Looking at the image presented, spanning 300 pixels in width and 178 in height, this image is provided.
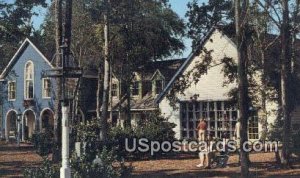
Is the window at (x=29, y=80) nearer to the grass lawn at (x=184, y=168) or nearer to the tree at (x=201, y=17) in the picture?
the grass lawn at (x=184, y=168)

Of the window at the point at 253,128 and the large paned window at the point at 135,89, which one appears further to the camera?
the large paned window at the point at 135,89

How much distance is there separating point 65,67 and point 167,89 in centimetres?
2390

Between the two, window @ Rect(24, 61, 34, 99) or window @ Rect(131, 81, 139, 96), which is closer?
window @ Rect(131, 81, 139, 96)

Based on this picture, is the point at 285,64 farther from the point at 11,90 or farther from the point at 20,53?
the point at 11,90

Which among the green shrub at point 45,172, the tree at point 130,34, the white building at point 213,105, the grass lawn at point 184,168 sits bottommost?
the grass lawn at point 184,168

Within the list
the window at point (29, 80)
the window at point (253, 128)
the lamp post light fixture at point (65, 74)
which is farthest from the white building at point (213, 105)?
the lamp post light fixture at point (65, 74)

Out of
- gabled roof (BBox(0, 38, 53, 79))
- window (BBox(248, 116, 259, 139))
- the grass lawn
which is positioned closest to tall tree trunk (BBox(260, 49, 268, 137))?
the grass lawn

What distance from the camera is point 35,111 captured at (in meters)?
46.8

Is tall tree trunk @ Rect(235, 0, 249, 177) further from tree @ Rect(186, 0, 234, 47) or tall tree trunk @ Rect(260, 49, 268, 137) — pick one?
tall tree trunk @ Rect(260, 49, 268, 137)

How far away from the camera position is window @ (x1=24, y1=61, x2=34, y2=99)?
47.3 metres

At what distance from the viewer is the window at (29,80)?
155 feet

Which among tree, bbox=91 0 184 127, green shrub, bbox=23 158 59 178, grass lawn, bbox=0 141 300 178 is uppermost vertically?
tree, bbox=91 0 184 127

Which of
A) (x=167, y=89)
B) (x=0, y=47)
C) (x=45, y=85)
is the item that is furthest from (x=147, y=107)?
(x=0, y=47)

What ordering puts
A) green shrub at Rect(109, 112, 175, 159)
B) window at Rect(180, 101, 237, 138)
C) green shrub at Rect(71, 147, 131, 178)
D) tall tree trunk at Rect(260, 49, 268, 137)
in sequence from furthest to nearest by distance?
1. window at Rect(180, 101, 237, 138)
2. tall tree trunk at Rect(260, 49, 268, 137)
3. green shrub at Rect(109, 112, 175, 159)
4. green shrub at Rect(71, 147, 131, 178)
